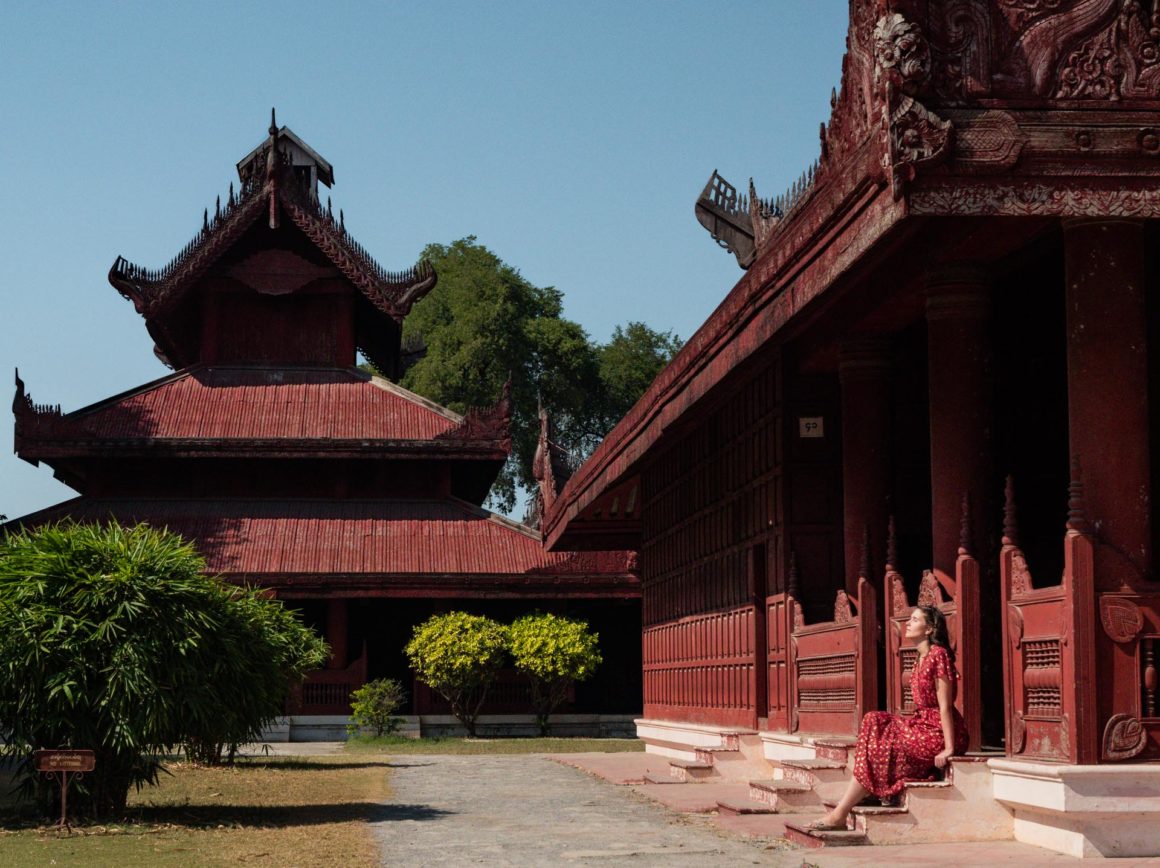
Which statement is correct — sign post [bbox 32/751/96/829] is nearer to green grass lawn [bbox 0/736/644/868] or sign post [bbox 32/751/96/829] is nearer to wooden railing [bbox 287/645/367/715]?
green grass lawn [bbox 0/736/644/868]

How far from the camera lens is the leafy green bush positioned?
2980cm

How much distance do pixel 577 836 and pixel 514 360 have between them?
153 feet

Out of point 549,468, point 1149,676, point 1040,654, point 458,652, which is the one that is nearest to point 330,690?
point 458,652

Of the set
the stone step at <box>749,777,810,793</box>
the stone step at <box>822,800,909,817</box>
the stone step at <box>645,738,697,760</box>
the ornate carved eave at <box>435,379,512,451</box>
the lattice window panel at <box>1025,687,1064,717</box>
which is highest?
the ornate carved eave at <box>435,379,512,451</box>

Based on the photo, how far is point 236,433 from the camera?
113ft

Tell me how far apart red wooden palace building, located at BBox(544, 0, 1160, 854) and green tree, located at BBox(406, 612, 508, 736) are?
1342cm

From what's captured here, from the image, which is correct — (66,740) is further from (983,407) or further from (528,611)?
(528,611)

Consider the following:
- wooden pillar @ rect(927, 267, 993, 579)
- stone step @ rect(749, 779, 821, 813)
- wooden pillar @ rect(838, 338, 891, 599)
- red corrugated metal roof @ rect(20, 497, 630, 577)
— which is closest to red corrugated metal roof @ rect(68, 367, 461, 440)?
red corrugated metal roof @ rect(20, 497, 630, 577)

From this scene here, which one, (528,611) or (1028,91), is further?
(528,611)

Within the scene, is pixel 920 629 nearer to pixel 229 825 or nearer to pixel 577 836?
pixel 577 836

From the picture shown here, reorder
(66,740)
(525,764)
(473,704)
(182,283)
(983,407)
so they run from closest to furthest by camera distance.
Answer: (983,407) → (66,740) → (525,764) → (473,704) → (182,283)

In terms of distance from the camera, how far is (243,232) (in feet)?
118

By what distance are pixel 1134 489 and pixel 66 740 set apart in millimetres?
7938

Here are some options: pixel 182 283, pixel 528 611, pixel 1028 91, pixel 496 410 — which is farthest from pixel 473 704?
pixel 1028 91
